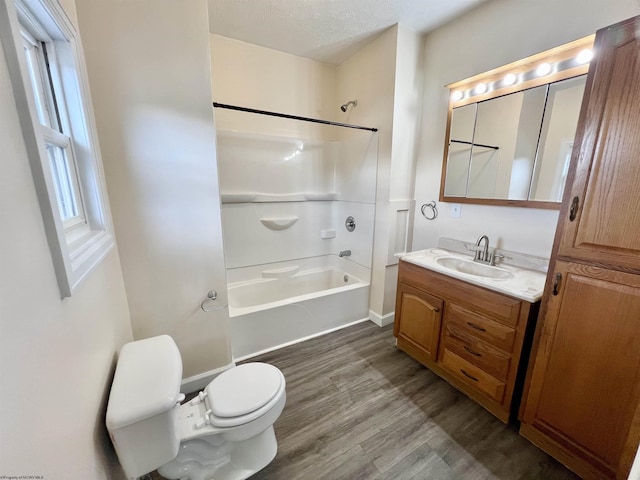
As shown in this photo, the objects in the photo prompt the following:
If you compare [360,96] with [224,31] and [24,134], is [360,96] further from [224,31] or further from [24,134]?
[24,134]

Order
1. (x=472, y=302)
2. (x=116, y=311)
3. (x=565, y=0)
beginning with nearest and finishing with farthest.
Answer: (x=116, y=311) < (x=565, y=0) < (x=472, y=302)

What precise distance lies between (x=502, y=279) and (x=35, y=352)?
79.5 inches

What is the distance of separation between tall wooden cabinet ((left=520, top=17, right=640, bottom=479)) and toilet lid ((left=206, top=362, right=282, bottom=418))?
136 centimetres

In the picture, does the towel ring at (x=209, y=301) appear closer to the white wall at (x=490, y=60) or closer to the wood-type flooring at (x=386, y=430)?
the wood-type flooring at (x=386, y=430)

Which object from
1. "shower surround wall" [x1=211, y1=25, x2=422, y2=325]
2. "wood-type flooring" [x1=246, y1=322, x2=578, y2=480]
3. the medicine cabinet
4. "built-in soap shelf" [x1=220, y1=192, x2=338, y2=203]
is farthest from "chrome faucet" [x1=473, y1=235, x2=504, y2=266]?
"built-in soap shelf" [x1=220, y1=192, x2=338, y2=203]

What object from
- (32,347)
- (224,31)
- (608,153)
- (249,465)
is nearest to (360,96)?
(224,31)

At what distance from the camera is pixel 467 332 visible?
160 centimetres

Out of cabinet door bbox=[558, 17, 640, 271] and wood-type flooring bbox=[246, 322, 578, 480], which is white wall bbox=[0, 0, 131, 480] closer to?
wood-type flooring bbox=[246, 322, 578, 480]

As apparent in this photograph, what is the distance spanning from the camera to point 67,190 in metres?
1.07

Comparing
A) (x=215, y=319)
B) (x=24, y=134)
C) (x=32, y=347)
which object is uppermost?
(x=24, y=134)

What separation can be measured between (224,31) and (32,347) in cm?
263

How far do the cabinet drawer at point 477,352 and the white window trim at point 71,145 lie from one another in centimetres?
192

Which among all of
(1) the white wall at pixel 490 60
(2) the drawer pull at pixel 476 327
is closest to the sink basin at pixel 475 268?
(1) the white wall at pixel 490 60

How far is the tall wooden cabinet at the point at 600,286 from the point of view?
97cm
